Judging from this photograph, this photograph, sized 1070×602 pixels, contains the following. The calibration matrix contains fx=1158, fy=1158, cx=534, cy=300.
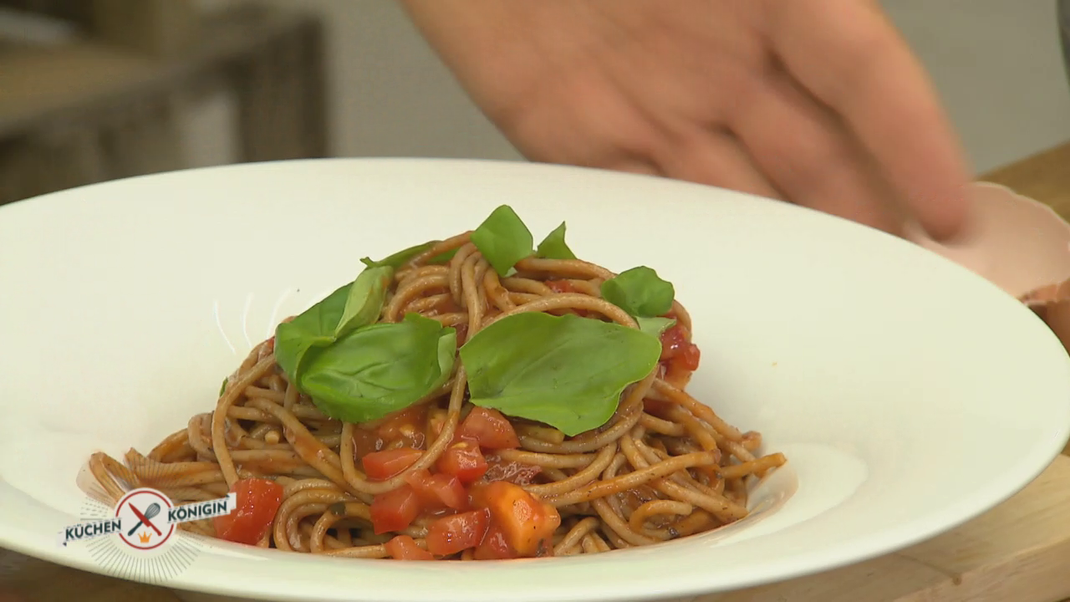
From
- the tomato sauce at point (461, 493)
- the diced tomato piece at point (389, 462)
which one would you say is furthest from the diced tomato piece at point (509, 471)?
the diced tomato piece at point (389, 462)

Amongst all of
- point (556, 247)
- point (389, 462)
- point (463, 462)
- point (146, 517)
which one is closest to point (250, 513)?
point (389, 462)

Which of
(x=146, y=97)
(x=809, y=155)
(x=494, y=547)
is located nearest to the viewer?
(x=494, y=547)

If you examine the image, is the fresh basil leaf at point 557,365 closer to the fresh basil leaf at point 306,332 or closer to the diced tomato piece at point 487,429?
the diced tomato piece at point 487,429

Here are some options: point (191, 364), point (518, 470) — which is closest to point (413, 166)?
point (191, 364)

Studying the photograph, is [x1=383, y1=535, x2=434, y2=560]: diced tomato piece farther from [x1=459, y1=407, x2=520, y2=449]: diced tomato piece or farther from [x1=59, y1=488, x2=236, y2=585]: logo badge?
[x1=59, y1=488, x2=236, y2=585]: logo badge

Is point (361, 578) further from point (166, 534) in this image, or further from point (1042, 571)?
point (1042, 571)

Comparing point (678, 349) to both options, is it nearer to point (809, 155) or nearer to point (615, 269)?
point (615, 269)

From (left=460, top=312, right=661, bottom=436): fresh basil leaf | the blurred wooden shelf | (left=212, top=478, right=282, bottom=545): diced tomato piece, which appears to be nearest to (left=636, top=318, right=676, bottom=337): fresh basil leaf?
(left=460, top=312, right=661, bottom=436): fresh basil leaf
